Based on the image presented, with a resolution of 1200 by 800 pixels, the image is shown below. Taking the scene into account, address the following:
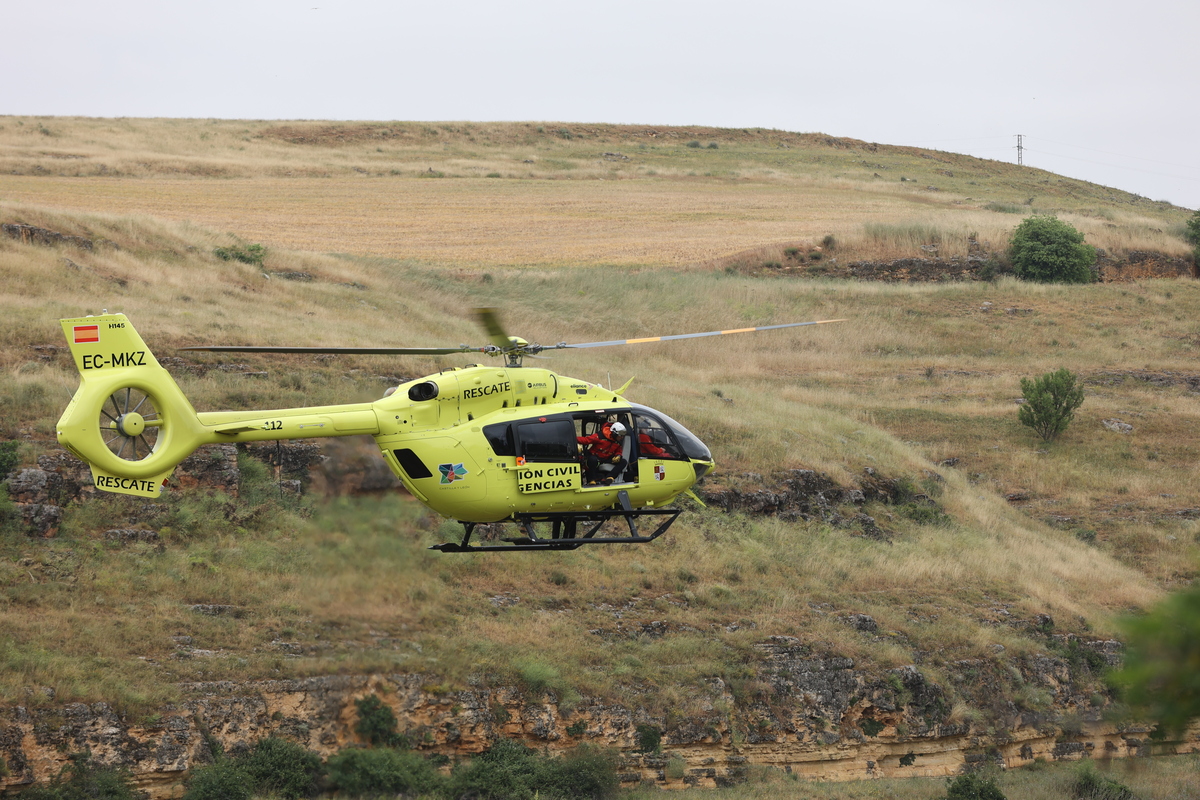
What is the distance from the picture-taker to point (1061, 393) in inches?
1801

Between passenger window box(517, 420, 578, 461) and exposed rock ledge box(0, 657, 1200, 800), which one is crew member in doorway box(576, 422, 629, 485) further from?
exposed rock ledge box(0, 657, 1200, 800)

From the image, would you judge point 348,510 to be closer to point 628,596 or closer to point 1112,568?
point 628,596

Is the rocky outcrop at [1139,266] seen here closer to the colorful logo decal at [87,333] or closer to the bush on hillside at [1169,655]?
the colorful logo decal at [87,333]

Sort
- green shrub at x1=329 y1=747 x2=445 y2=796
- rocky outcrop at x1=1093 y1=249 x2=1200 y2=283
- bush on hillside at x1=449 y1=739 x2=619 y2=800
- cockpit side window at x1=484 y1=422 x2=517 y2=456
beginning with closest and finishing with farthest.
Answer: cockpit side window at x1=484 y1=422 x2=517 y2=456, green shrub at x1=329 y1=747 x2=445 y2=796, bush on hillside at x1=449 y1=739 x2=619 y2=800, rocky outcrop at x1=1093 y1=249 x2=1200 y2=283

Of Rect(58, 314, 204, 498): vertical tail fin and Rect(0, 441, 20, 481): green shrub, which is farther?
Rect(0, 441, 20, 481): green shrub

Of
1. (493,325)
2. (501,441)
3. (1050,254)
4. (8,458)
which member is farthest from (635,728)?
(1050,254)

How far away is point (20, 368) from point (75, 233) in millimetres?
15502

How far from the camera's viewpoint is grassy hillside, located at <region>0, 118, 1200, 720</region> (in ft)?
74.0

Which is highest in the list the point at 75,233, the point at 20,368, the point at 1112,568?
the point at 75,233

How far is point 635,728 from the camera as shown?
82.1 ft

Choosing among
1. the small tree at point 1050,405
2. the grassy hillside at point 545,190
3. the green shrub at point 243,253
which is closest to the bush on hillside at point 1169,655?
the small tree at point 1050,405

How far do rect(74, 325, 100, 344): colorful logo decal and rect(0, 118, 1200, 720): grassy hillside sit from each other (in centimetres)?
448

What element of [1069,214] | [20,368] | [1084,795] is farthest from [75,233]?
[1069,214]

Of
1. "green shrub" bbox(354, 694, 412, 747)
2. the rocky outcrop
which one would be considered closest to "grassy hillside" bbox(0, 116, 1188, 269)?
the rocky outcrop
